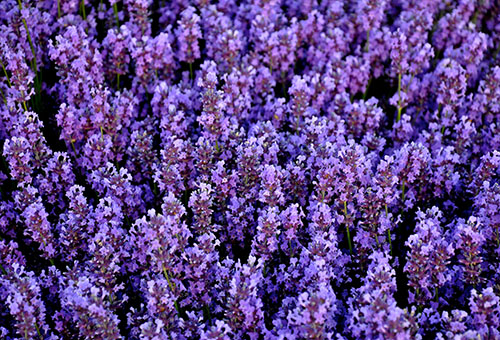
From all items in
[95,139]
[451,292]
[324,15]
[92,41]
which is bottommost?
[451,292]

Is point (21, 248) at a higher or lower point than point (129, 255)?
higher

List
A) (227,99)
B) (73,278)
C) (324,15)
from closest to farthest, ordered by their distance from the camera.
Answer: (73,278) → (227,99) → (324,15)

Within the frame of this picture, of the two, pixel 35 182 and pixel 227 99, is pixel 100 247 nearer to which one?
pixel 35 182

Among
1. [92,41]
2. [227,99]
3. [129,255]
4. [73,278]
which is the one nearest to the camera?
[73,278]

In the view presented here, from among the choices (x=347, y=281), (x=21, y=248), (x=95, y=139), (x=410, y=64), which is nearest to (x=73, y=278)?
(x=21, y=248)

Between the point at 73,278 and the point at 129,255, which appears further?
the point at 129,255

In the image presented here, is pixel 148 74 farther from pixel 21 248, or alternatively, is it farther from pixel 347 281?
pixel 347 281
